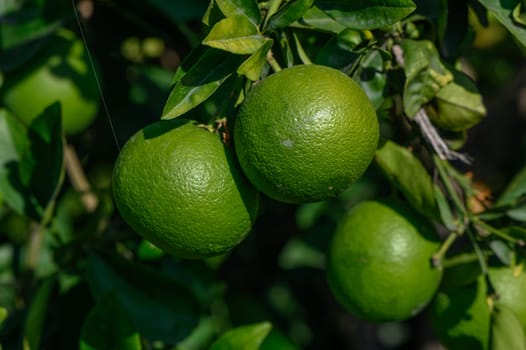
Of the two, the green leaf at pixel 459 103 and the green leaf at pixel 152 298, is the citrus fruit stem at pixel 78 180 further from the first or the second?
the green leaf at pixel 459 103

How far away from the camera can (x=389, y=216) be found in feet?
4.46

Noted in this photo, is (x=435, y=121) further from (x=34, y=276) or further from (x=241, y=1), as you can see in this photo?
(x=34, y=276)

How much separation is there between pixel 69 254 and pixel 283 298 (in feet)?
3.50

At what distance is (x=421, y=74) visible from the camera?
1.19 metres

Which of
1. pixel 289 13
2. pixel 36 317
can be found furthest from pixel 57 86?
pixel 289 13

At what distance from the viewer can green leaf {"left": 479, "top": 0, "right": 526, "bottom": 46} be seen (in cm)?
114

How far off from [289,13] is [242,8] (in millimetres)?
72

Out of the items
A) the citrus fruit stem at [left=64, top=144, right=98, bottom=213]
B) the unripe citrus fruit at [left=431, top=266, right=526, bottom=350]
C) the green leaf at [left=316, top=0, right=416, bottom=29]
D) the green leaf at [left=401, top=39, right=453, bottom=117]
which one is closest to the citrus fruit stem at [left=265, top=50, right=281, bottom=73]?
the green leaf at [left=316, top=0, right=416, bottom=29]

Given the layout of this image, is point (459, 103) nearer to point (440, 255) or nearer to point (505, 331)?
point (440, 255)

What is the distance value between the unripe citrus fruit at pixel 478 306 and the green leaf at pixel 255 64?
642mm

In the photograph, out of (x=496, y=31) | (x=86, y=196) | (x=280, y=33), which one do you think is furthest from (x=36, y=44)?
(x=496, y=31)

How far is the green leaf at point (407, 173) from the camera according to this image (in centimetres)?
129

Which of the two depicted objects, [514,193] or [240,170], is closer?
[240,170]

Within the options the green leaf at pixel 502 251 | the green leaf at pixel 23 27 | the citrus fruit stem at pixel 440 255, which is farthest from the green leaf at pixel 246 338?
the green leaf at pixel 23 27
